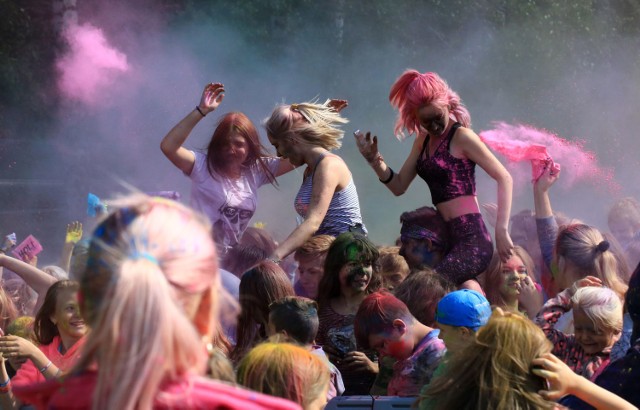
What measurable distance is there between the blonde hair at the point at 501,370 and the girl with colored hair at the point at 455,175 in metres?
2.16

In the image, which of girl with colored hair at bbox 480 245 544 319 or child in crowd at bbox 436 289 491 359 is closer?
child in crowd at bbox 436 289 491 359

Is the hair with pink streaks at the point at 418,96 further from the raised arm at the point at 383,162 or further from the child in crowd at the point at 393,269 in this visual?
the child in crowd at the point at 393,269

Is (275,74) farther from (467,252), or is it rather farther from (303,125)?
(467,252)

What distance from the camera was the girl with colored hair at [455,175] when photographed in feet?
14.4

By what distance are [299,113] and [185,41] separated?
6.52 m

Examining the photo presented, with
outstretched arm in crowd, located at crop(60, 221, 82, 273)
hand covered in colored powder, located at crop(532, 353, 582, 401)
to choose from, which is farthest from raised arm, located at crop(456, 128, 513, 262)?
outstretched arm in crowd, located at crop(60, 221, 82, 273)

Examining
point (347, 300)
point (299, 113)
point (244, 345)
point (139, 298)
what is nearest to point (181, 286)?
point (139, 298)

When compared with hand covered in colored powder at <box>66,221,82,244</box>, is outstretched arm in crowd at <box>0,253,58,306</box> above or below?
below

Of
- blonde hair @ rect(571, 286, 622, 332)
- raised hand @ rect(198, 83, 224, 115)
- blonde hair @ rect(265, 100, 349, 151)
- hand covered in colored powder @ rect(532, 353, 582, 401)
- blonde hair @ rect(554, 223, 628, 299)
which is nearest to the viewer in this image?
hand covered in colored powder @ rect(532, 353, 582, 401)

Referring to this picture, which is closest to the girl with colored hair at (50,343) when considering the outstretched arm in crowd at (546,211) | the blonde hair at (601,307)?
the blonde hair at (601,307)

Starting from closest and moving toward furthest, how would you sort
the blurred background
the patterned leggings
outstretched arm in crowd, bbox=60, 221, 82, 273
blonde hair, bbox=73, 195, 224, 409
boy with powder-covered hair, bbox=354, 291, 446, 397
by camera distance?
blonde hair, bbox=73, 195, 224, 409
boy with powder-covered hair, bbox=354, 291, 446, 397
the patterned leggings
outstretched arm in crowd, bbox=60, 221, 82, 273
the blurred background

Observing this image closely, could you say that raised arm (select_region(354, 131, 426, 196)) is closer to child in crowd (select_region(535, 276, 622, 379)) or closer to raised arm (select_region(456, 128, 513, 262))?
raised arm (select_region(456, 128, 513, 262))

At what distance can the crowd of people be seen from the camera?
1450 millimetres

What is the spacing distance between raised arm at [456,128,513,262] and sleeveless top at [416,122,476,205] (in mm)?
56
